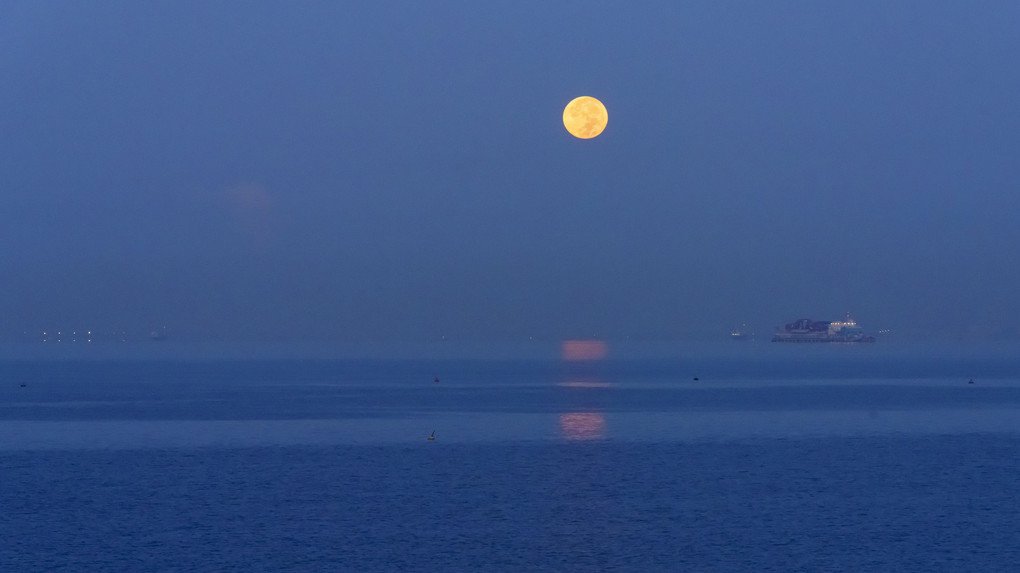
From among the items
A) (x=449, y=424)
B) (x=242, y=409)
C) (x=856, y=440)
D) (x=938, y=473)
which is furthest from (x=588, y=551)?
(x=242, y=409)

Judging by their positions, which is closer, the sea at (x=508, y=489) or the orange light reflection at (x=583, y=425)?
the sea at (x=508, y=489)

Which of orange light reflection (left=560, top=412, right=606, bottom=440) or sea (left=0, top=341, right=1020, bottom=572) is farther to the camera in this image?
orange light reflection (left=560, top=412, right=606, bottom=440)

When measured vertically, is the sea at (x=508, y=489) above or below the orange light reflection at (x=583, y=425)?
below

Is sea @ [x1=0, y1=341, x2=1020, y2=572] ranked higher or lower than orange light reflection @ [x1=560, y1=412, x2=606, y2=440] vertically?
lower

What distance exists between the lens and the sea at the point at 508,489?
156ft

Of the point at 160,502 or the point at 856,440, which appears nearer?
the point at 160,502

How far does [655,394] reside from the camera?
518 feet

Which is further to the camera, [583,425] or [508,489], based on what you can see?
[583,425]

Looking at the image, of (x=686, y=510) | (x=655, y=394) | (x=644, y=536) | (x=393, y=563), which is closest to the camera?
(x=393, y=563)

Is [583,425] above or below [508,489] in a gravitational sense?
above

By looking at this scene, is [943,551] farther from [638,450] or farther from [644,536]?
[638,450]

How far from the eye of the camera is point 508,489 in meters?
64.3

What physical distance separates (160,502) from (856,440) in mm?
57776

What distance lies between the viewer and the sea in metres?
Answer: 47.6
